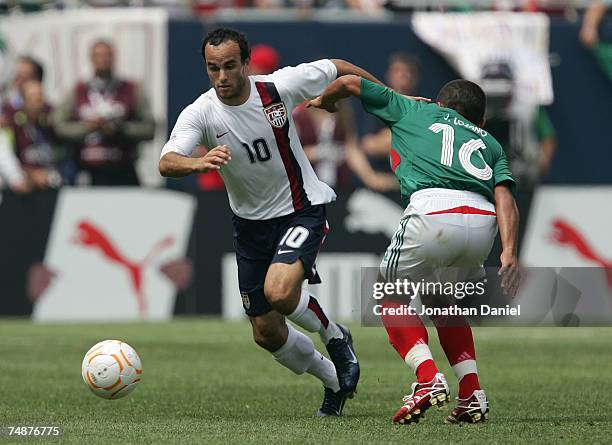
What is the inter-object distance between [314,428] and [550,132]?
1253 cm

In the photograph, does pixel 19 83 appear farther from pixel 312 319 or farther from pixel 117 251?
pixel 312 319

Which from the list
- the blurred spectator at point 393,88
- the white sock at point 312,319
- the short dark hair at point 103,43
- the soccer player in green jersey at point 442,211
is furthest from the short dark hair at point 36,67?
the soccer player in green jersey at point 442,211

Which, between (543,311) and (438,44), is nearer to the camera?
(543,311)

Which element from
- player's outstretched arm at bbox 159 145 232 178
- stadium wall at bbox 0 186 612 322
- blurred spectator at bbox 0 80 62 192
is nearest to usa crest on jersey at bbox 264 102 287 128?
player's outstretched arm at bbox 159 145 232 178

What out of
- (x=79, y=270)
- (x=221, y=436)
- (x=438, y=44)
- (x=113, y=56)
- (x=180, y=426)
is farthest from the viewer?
(x=438, y=44)

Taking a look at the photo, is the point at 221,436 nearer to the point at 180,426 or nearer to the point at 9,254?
the point at 180,426

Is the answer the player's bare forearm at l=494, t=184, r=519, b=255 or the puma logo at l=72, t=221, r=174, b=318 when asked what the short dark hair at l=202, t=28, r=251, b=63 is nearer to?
the player's bare forearm at l=494, t=184, r=519, b=255

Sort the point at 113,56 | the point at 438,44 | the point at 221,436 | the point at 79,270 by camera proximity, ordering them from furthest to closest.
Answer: the point at 438,44 < the point at 113,56 < the point at 79,270 < the point at 221,436

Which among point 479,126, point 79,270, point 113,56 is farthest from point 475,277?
point 113,56

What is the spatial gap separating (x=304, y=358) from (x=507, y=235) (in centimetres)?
180

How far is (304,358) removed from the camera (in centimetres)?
912

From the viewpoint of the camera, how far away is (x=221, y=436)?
7.66 m

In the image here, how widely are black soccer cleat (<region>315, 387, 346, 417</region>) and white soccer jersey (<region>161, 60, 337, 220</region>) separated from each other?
1.22 m

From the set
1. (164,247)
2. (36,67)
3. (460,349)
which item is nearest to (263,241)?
(460,349)
